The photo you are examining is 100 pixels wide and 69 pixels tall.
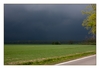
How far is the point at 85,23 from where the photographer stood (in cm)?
1719

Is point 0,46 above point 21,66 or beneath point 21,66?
above

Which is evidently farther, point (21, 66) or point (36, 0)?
point (36, 0)

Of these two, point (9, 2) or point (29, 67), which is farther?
point (9, 2)

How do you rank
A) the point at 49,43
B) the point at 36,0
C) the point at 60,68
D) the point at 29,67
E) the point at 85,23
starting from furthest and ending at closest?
the point at 49,43
the point at 85,23
the point at 36,0
the point at 29,67
the point at 60,68

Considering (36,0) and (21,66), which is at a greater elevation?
(36,0)

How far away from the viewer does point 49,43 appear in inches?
1313

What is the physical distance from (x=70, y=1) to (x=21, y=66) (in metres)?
4.13

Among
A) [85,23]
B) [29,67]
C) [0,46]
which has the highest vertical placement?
[85,23]

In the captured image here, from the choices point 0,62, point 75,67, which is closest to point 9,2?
point 0,62

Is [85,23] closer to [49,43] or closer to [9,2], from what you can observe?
[9,2]

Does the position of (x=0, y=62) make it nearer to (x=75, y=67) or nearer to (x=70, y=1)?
(x=75, y=67)

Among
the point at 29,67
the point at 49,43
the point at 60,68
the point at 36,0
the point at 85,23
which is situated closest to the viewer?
the point at 60,68

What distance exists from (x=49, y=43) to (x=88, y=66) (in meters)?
23.3

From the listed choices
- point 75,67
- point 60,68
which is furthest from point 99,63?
point 60,68
